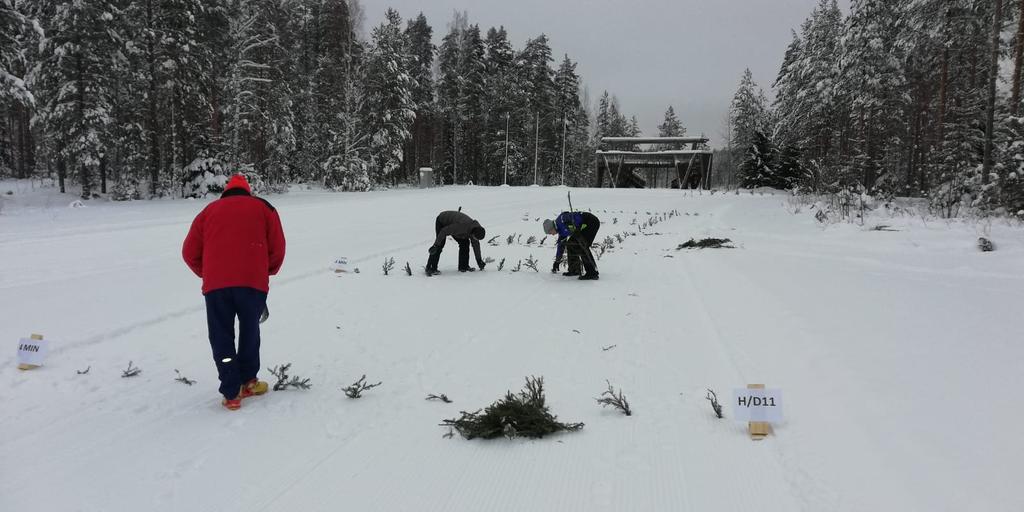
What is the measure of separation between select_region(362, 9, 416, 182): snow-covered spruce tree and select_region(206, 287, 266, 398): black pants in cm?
3307

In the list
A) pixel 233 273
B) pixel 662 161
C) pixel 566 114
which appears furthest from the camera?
pixel 566 114

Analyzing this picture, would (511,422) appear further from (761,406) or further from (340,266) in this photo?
(340,266)

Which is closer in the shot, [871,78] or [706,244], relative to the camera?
[706,244]

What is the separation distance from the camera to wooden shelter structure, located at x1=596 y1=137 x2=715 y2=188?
3719cm

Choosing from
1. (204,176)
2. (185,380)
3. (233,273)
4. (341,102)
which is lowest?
(185,380)

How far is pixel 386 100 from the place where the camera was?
37875 millimetres

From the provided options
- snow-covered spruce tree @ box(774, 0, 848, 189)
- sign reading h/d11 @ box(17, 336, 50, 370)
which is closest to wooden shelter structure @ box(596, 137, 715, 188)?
snow-covered spruce tree @ box(774, 0, 848, 189)

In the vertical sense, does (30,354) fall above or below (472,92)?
below

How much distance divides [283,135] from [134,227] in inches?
905

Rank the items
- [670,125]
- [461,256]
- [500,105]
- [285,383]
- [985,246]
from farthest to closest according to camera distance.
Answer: [670,125] → [500,105] → [461,256] → [985,246] → [285,383]

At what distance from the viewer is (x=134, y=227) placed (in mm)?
13844

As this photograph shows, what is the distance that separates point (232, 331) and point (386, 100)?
1433 inches

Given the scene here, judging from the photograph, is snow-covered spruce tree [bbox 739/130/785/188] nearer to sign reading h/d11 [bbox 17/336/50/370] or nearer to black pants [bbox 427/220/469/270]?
black pants [bbox 427/220/469/270]

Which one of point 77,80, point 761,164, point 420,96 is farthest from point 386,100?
point 761,164
